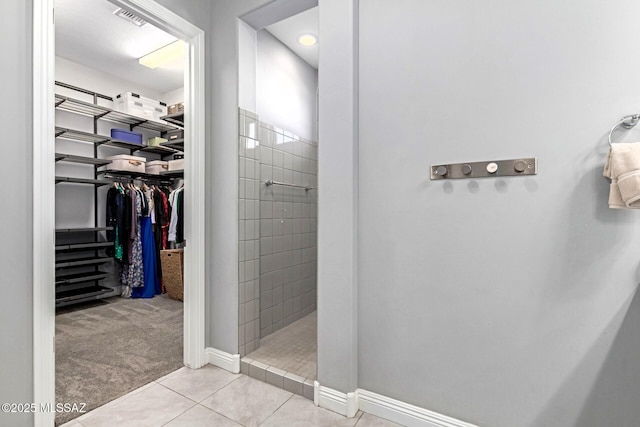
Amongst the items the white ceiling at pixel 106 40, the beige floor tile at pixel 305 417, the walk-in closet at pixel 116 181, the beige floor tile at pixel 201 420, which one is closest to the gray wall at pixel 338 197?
the beige floor tile at pixel 305 417

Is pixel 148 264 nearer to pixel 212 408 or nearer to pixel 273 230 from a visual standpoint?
pixel 273 230

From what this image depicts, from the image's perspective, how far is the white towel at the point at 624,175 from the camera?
0.97m

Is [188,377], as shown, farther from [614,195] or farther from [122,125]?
[122,125]

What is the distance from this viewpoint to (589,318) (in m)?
1.17

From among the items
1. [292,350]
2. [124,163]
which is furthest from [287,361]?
[124,163]

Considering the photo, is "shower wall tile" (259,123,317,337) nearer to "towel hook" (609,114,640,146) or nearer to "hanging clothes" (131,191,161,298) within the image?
"towel hook" (609,114,640,146)

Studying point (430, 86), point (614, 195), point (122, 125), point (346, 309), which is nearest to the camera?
point (614, 195)

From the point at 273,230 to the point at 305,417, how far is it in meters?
1.41

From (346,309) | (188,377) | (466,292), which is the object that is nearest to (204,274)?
(188,377)

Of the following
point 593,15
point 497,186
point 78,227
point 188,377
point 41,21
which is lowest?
point 188,377

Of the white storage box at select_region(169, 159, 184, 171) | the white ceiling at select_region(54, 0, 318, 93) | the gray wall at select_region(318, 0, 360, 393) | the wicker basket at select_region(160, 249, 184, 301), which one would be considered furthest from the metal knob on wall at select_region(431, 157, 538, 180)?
the white storage box at select_region(169, 159, 184, 171)

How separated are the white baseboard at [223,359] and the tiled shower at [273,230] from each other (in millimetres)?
64

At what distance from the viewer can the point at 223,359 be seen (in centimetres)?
207

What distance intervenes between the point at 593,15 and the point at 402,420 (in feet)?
6.37
